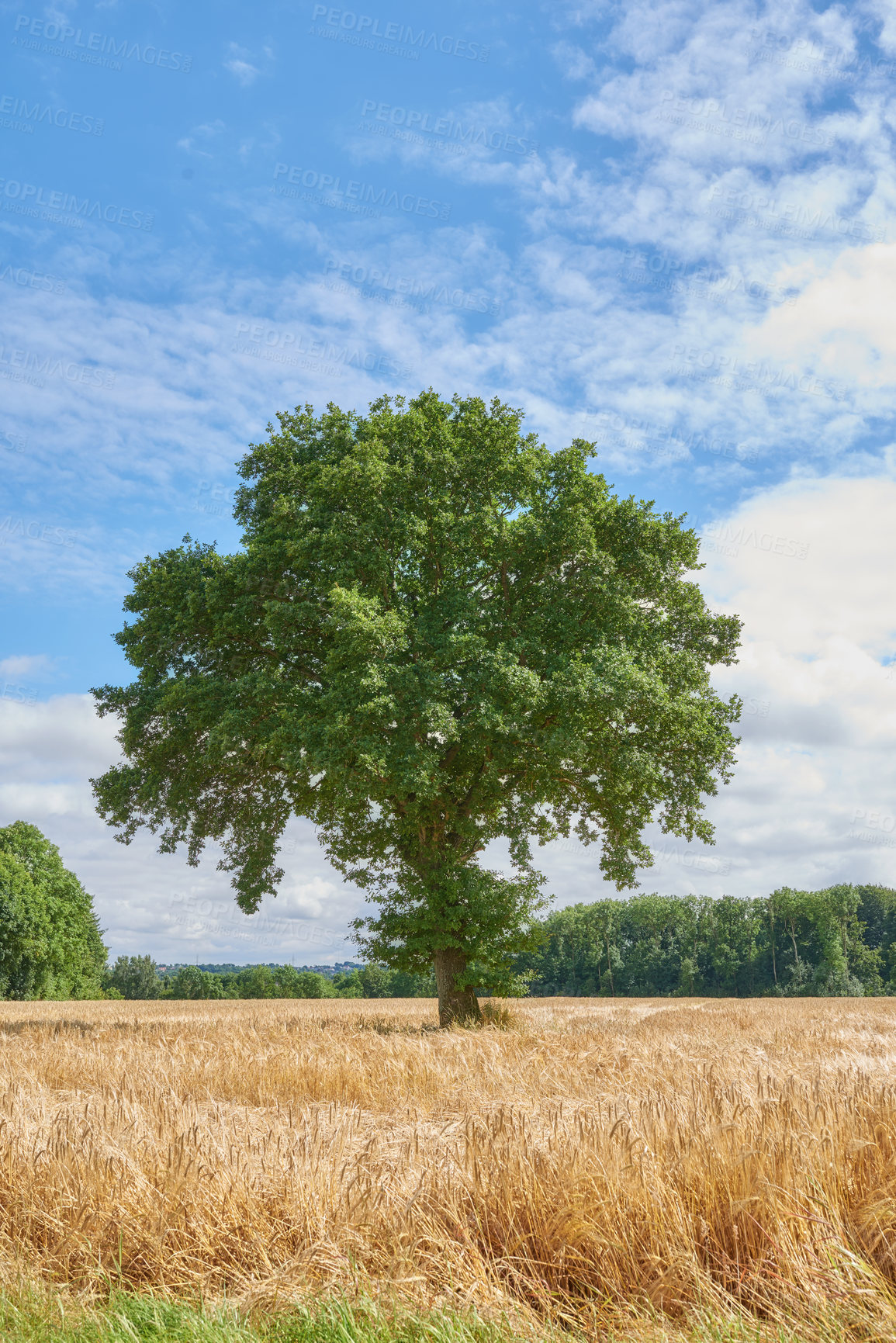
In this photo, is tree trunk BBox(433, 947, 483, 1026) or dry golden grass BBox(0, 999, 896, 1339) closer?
dry golden grass BBox(0, 999, 896, 1339)

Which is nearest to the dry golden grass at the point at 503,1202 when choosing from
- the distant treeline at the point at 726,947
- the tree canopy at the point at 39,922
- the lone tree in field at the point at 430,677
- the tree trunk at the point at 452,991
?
the lone tree in field at the point at 430,677

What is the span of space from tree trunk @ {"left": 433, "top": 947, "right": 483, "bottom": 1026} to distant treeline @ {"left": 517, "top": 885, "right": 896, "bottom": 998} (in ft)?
303

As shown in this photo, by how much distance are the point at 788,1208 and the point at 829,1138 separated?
37.5 inches

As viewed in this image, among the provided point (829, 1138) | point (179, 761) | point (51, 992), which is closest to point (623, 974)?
point (51, 992)

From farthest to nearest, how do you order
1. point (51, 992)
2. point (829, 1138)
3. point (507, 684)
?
point (51, 992) < point (507, 684) < point (829, 1138)

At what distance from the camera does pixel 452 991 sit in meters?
22.4

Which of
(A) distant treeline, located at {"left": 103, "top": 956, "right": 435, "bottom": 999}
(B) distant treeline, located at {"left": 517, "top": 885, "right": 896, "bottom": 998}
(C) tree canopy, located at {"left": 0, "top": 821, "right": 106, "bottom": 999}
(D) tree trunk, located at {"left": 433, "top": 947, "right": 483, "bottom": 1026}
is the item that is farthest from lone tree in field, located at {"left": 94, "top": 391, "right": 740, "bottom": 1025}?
(A) distant treeline, located at {"left": 103, "top": 956, "right": 435, "bottom": 999}

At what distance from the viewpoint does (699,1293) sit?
3914 mm

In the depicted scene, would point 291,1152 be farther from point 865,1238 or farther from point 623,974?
point 623,974

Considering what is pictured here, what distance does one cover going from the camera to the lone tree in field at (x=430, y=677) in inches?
761

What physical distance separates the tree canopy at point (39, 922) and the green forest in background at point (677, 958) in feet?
6.90

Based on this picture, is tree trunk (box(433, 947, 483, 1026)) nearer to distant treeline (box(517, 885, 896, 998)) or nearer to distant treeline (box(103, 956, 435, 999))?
distant treeline (box(517, 885, 896, 998))

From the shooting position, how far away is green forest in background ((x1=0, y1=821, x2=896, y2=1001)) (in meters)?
110

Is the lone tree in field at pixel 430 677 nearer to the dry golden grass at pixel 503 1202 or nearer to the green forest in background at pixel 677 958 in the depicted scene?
the dry golden grass at pixel 503 1202
